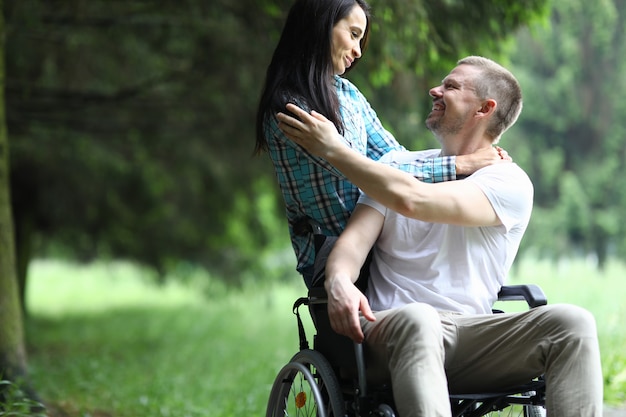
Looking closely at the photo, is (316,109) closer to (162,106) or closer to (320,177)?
(320,177)

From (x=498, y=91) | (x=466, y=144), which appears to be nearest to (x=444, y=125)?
(x=466, y=144)

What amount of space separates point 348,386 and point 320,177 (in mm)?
710

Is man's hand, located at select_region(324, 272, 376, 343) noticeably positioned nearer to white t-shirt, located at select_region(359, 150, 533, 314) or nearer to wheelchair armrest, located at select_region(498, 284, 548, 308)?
white t-shirt, located at select_region(359, 150, 533, 314)

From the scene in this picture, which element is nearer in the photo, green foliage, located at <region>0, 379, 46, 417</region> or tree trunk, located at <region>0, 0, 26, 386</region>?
green foliage, located at <region>0, 379, 46, 417</region>

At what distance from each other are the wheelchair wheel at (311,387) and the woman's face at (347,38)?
103 cm

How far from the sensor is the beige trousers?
249 centimetres

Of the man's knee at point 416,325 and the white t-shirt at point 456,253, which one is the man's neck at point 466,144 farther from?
the man's knee at point 416,325

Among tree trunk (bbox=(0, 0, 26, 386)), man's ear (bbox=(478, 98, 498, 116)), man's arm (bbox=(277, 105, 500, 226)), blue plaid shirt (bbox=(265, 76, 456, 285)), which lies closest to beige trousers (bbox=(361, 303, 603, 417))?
man's arm (bbox=(277, 105, 500, 226))

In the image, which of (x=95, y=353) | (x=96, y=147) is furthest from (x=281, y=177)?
(x=95, y=353)

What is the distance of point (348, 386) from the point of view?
294 centimetres

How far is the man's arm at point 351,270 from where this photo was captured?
272 cm

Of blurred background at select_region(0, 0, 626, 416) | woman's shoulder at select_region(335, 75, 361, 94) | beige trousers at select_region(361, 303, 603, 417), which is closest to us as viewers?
beige trousers at select_region(361, 303, 603, 417)

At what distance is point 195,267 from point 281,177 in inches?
497

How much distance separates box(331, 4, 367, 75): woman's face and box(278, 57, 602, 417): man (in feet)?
1.19
